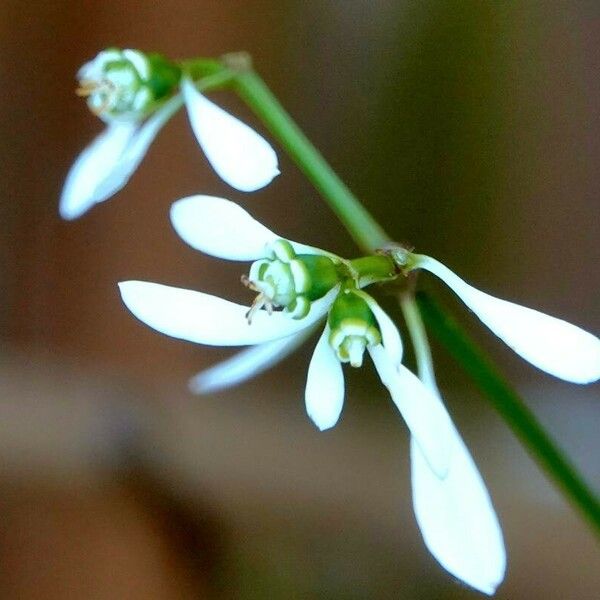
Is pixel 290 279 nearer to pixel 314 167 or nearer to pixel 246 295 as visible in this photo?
pixel 314 167

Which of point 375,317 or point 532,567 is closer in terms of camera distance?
point 375,317

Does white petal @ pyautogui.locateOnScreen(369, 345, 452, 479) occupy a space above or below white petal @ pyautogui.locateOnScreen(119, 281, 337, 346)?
below

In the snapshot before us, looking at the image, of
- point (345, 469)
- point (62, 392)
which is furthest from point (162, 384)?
point (345, 469)

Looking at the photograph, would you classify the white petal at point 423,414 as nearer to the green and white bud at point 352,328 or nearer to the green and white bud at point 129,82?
the green and white bud at point 352,328

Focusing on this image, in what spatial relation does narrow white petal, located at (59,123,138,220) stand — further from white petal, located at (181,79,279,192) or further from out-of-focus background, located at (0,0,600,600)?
out-of-focus background, located at (0,0,600,600)

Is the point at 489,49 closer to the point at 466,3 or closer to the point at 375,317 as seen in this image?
the point at 466,3

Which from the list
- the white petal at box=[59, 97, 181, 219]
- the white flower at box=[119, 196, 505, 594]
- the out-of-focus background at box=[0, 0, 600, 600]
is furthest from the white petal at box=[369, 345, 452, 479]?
the out-of-focus background at box=[0, 0, 600, 600]
